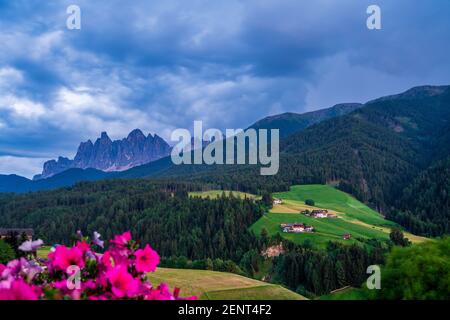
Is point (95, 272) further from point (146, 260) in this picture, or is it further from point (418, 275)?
point (418, 275)

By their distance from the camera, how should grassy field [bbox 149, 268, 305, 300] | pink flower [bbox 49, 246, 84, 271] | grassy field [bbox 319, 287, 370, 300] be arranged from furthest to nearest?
1. grassy field [bbox 319, 287, 370, 300]
2. grassy field [bbox 149, 268, 305, 300]
3. pink flower [bbox 49, 246, 84, 271]

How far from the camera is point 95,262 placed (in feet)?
15.9

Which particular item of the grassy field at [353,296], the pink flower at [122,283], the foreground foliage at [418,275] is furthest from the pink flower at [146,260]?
the grassy field at [353,296]

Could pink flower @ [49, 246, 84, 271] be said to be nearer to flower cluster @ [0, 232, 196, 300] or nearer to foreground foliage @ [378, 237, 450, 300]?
flower cluster @ [0, 232, 196, 300]

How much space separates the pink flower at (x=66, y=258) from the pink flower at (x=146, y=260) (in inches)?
25.8

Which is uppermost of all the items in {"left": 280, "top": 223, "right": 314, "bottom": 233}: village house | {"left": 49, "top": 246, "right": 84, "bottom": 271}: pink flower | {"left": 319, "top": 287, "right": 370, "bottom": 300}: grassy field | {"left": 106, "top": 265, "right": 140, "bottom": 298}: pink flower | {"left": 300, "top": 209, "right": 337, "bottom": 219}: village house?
{"left": 49, "top": 246, "right": 84, "bottom": 271}: pink flower

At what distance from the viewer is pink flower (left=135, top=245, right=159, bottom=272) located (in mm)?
4734

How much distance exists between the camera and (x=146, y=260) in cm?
478

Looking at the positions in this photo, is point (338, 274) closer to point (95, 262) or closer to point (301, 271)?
point (301, 271)

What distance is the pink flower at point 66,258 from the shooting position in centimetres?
462

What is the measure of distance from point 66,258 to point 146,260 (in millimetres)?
911

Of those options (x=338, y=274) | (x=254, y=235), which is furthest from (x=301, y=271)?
(x=254, y=235)

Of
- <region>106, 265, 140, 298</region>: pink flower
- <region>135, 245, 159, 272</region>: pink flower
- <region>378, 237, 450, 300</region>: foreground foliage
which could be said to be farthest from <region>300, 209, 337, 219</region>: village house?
<region>106, 265, 140, 298</region>: pink flower

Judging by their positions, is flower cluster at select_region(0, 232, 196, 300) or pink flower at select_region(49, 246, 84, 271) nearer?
flower cluster at select_region(0, 232, 196, 300)
